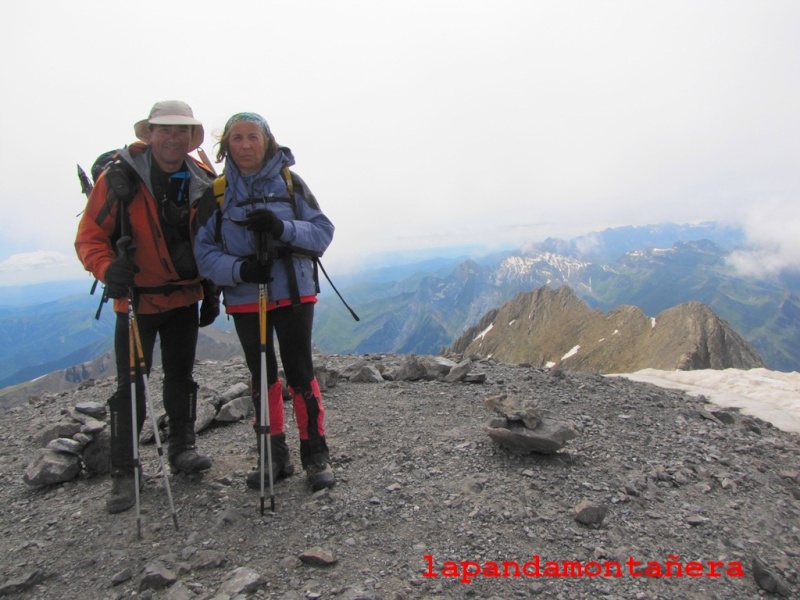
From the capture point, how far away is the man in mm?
5383

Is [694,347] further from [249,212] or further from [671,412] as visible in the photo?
[249,212]

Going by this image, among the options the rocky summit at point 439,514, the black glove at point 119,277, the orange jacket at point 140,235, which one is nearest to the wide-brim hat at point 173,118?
the orange jacket at point 140,235

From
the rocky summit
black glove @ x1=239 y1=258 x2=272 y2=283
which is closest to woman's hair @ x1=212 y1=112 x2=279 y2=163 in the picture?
black glove @ x1=239 y1=258 x2=272 y2=283

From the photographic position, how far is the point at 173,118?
540 centimetres

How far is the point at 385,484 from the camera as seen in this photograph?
234 inches

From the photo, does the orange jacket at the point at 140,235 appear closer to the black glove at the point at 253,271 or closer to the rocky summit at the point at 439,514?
the black glove at the point at 253,271

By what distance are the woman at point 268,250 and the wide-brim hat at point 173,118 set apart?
1.75 ft

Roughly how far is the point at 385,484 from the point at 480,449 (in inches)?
65.8

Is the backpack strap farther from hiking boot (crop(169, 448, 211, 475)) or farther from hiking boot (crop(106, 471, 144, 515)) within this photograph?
hiking boot (crop(106, 471, 144, 515))

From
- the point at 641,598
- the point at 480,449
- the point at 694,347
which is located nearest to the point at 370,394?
the point at 480,449

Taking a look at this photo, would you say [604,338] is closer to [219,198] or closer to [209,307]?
[209,307]

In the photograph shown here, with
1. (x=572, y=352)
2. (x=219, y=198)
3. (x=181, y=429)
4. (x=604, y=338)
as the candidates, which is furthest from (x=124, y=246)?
(x=572, y=352)

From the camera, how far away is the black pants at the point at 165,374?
18.5ft

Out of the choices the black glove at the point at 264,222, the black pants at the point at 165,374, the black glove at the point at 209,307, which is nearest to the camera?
the black glove at the point at 264,222
